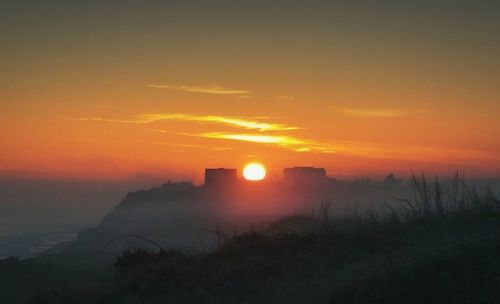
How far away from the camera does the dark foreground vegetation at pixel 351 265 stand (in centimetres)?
998

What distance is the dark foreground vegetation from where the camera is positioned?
9.98 m

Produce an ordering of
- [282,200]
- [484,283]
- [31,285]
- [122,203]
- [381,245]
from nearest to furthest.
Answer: [484,283]
[381,245]
[31,285]
[282,200]
[122,203]

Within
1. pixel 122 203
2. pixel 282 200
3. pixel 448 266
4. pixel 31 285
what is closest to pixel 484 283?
pixel 448 266

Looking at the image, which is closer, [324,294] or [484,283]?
[484,283]

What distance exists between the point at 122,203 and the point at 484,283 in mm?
166988

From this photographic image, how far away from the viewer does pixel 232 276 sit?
14.1m

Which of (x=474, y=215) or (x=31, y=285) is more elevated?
(x=474, y=215)

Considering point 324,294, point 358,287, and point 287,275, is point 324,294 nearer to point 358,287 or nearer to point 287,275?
point 358,287

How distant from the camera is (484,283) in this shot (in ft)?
30.8

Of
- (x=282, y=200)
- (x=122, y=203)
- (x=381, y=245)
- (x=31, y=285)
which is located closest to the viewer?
(x=381, y=245)

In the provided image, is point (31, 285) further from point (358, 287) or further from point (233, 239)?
point (358, 287)

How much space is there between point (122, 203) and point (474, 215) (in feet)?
531

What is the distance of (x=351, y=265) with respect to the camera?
1268 cm

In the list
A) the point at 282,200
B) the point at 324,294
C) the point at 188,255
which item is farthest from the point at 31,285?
the point at 282,200
